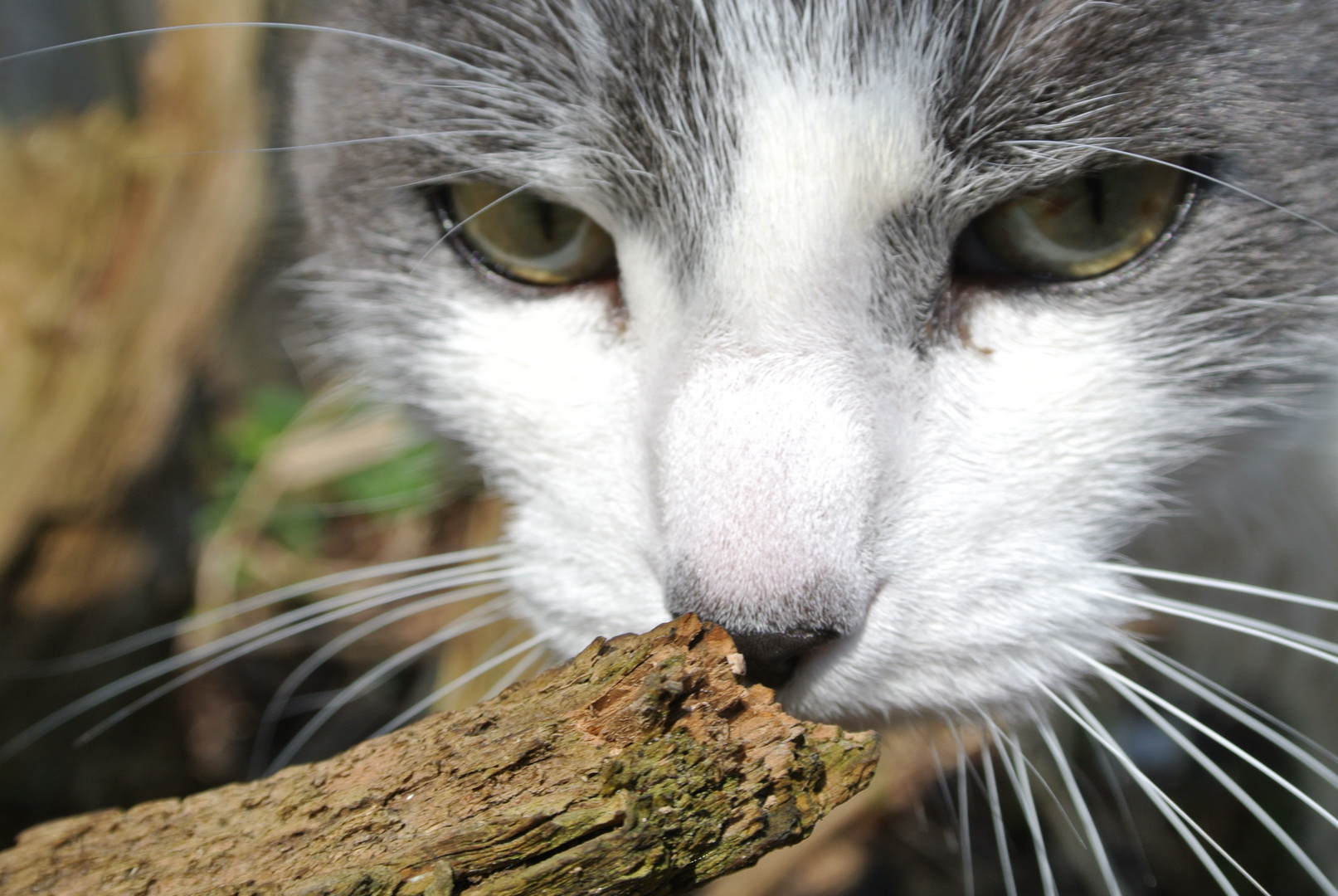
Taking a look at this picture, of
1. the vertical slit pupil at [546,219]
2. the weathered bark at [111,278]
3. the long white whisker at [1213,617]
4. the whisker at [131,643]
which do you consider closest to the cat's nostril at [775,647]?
the long white whisker at [1213,617]

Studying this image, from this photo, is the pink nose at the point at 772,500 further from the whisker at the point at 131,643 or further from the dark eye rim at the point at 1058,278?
the whisker at the point at 131,643

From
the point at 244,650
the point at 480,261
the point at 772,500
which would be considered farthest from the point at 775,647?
the point at 244,650

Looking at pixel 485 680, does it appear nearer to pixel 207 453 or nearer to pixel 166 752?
pixel 166 752

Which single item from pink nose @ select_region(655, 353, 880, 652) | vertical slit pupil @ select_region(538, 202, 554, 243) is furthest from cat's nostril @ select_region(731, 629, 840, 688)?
vertical slit pupil @ select_region(538, 202, 554, 243)

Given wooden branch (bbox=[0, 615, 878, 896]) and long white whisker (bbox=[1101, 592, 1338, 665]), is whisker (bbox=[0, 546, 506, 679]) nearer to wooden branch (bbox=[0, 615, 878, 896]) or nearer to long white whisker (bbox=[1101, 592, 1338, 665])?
wooden branch (bbox=[0, 615, 878, 896])

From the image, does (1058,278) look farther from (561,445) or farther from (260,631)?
(260,631)

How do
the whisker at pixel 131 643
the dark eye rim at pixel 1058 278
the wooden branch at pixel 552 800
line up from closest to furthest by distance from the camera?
→ the wooden branch at pixel 552 800 → the dark eye rim at pixel 1058 278 → the whisker at pixel 131 643

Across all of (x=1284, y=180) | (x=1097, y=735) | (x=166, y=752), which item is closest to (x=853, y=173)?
(x=1284, y=180)

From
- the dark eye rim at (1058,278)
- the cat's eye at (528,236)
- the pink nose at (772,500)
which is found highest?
the cat's eye at (528,236)

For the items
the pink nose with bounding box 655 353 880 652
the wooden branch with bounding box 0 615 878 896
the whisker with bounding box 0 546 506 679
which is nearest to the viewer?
the wooden branch with bounding box 0 615 878 896
